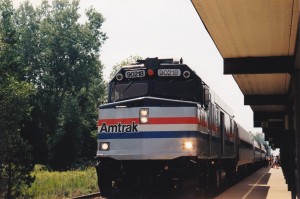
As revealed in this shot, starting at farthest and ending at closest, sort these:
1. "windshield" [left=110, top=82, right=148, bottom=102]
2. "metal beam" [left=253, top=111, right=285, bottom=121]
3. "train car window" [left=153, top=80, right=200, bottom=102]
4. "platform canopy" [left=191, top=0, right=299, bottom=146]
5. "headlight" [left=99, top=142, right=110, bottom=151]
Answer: "metal beam" [left=253, top=111, right=285, bottom=121], "windshield" [left=110, top=82, right=148, bottom=102], "train car window" [left=153, top=80, right=200, bottom=102], "headlight" [left=99, top=142, right=110, bottom=151], "platform canopy" [left=191, top=0, right=299, bottom=146]

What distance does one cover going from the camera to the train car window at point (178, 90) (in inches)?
405

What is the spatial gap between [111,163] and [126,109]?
127 centimetres

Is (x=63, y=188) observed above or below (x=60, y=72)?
below

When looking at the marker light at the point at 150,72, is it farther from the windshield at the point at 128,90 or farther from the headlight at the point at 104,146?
the headlight at the point at 104,146

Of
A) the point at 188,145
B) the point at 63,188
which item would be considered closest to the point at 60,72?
the point at 63,188

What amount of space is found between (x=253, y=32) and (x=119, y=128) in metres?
4.18

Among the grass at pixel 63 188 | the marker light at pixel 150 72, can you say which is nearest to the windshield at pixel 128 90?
the marker light at pixel 150 72

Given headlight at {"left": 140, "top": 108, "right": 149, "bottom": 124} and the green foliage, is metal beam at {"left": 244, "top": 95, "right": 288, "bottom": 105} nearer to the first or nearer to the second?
headlight at {"left": 140, "top": 108, "right": 149, "bottom": 124}

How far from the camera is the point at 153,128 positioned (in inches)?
385

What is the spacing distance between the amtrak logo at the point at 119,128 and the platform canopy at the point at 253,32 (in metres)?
2.91

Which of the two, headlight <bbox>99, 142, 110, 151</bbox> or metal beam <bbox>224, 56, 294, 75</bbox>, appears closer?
headlight <bbox>99, 142, 110, 151</bbox>

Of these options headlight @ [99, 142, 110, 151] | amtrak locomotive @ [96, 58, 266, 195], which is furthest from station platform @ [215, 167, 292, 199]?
headlight @ [99, 142, 110, 151]

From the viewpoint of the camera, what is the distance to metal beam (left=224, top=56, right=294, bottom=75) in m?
13.2

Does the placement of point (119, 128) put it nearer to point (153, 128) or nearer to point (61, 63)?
point (153, 128)
